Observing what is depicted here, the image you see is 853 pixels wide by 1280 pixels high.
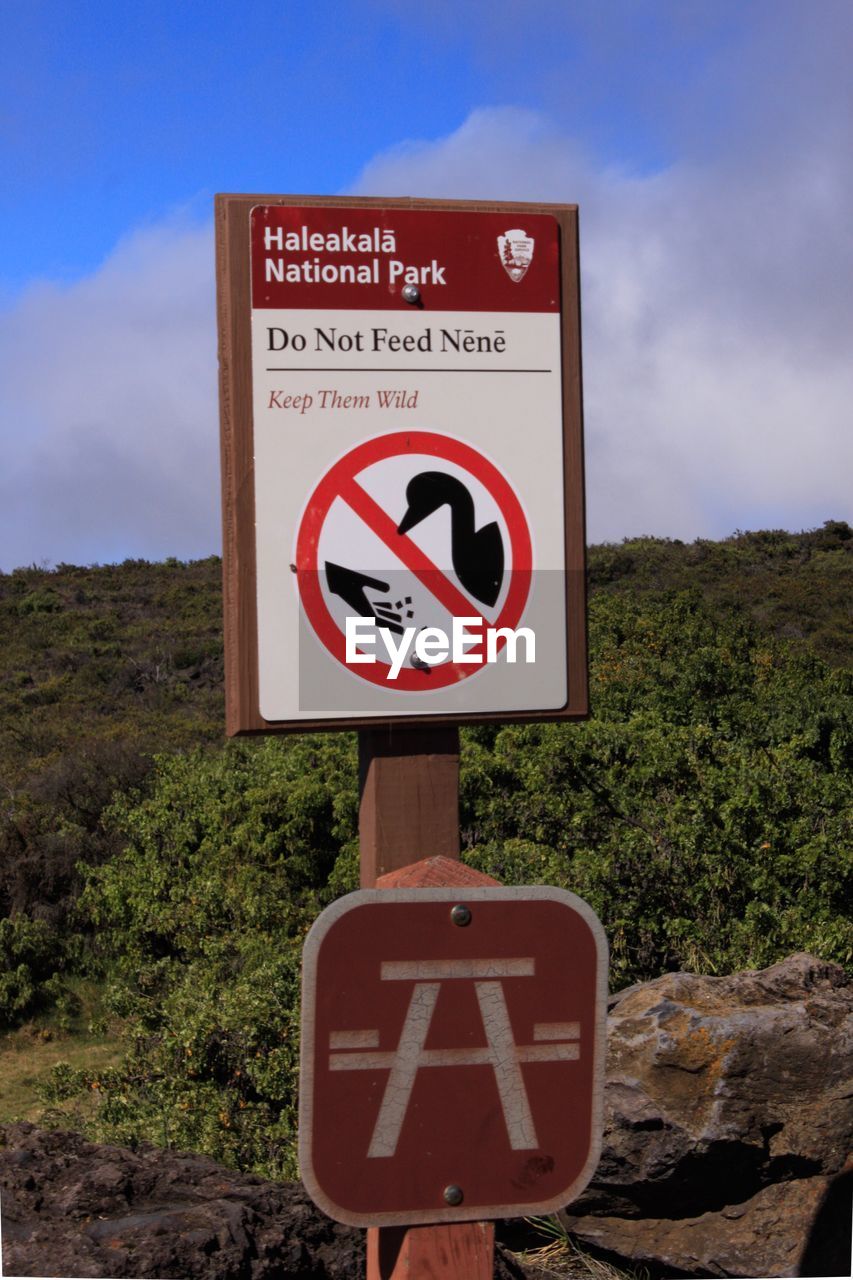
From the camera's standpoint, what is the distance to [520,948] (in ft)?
5.98

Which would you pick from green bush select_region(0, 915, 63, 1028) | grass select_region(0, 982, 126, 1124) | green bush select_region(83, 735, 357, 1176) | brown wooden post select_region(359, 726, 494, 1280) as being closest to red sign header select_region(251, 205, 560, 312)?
brown wooden post select_region(359, 726, 494, 1280)

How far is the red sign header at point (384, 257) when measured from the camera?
86.0 inches

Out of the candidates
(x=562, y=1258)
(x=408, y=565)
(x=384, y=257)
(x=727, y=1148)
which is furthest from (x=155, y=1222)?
(x=384, y=257)

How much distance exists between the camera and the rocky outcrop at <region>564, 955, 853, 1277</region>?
4.07 metres

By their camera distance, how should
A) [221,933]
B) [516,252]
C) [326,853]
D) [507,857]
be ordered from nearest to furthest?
[516,252]
[507,857]
[221,933]
[326,853]

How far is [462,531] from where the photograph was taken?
2.17 metres

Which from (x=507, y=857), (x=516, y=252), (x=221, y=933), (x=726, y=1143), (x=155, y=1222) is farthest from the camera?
(x=221, y=933)

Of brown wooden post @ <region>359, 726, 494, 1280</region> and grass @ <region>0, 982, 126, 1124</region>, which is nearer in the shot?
brown wooden post @ <region>359, 726, 494, 1280</region>

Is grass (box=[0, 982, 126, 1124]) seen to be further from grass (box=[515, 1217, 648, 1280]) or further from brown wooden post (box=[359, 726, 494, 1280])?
brown wooden post (box=[359, 726, 494, 1280])

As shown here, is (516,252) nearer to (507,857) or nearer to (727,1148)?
(727,1148)

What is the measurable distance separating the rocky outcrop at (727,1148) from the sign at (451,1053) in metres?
2.40

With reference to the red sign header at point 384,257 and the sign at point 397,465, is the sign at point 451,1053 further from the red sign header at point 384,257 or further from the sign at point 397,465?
the red sign header at point 384,257
